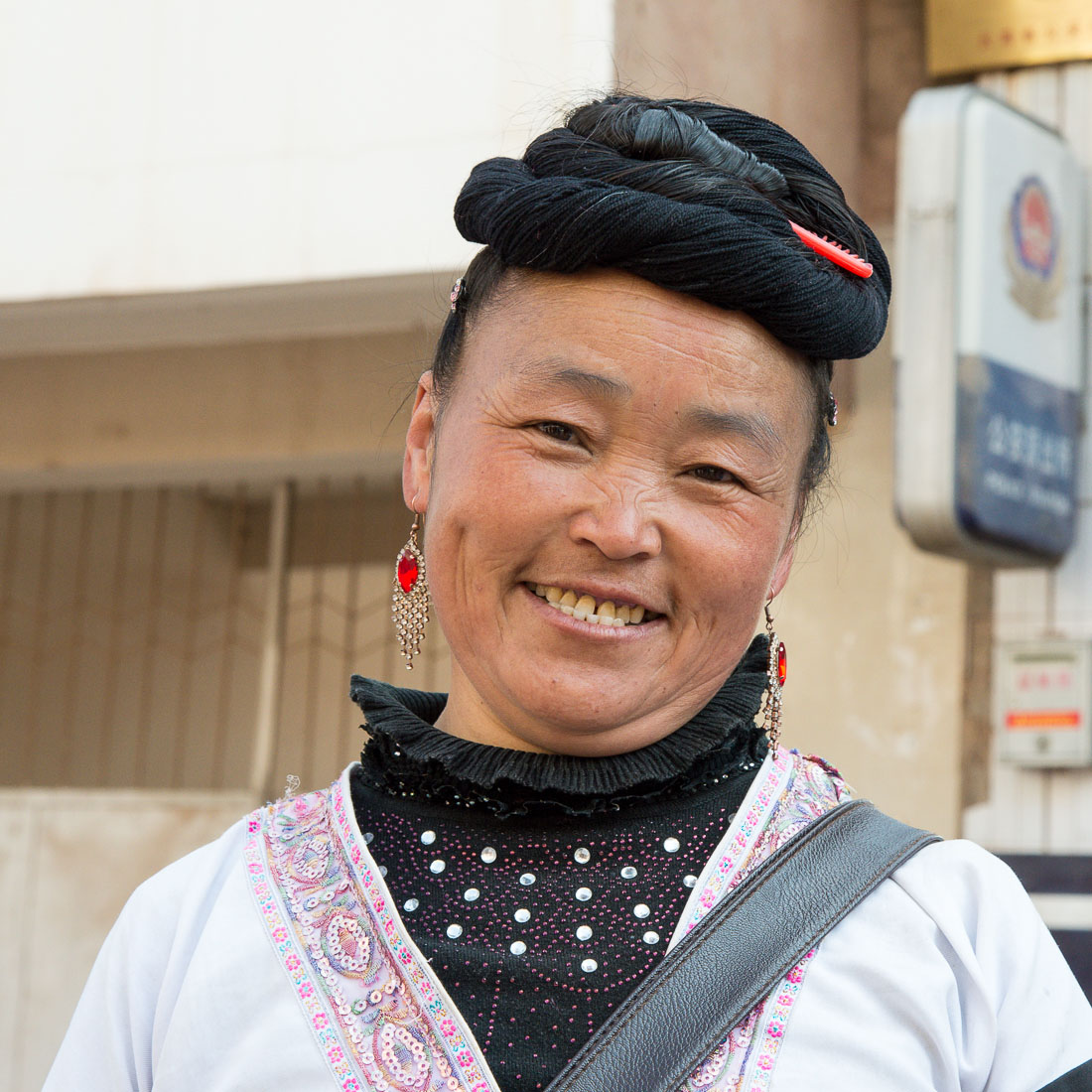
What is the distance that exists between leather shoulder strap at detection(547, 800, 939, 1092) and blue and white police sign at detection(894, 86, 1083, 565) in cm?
279

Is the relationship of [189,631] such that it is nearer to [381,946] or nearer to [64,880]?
[64,880]

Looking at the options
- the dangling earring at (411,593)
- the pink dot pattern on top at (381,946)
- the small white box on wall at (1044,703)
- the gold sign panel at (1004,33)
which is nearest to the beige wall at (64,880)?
the small white box on wall at (1044,703)

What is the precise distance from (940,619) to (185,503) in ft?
9.42

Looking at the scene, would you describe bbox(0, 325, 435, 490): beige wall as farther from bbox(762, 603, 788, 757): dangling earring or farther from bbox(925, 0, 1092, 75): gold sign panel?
bbox(762, 603, 788, 757): dangling earring

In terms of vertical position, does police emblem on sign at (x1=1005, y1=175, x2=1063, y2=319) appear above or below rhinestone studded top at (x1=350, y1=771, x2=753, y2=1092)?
above

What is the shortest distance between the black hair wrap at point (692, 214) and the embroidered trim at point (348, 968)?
62 centimetres

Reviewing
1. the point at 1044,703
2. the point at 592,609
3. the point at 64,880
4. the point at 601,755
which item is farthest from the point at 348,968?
the point at 64,880

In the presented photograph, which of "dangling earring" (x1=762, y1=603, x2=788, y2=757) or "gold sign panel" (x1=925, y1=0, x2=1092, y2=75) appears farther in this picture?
"gold sign panel" (x1=925, y1=0, x2=1092, y2=75)

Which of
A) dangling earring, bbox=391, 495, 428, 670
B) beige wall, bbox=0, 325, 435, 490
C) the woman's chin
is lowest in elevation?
beige wall, bbox=0, 325, 435, 490

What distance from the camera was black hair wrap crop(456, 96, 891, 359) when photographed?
4.73ft

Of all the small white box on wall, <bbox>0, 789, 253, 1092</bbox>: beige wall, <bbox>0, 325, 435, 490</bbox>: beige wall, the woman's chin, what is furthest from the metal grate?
the woman's chin

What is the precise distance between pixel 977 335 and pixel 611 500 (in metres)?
3.06

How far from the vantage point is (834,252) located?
1.51 metres

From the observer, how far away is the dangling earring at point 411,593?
5.77 feet
